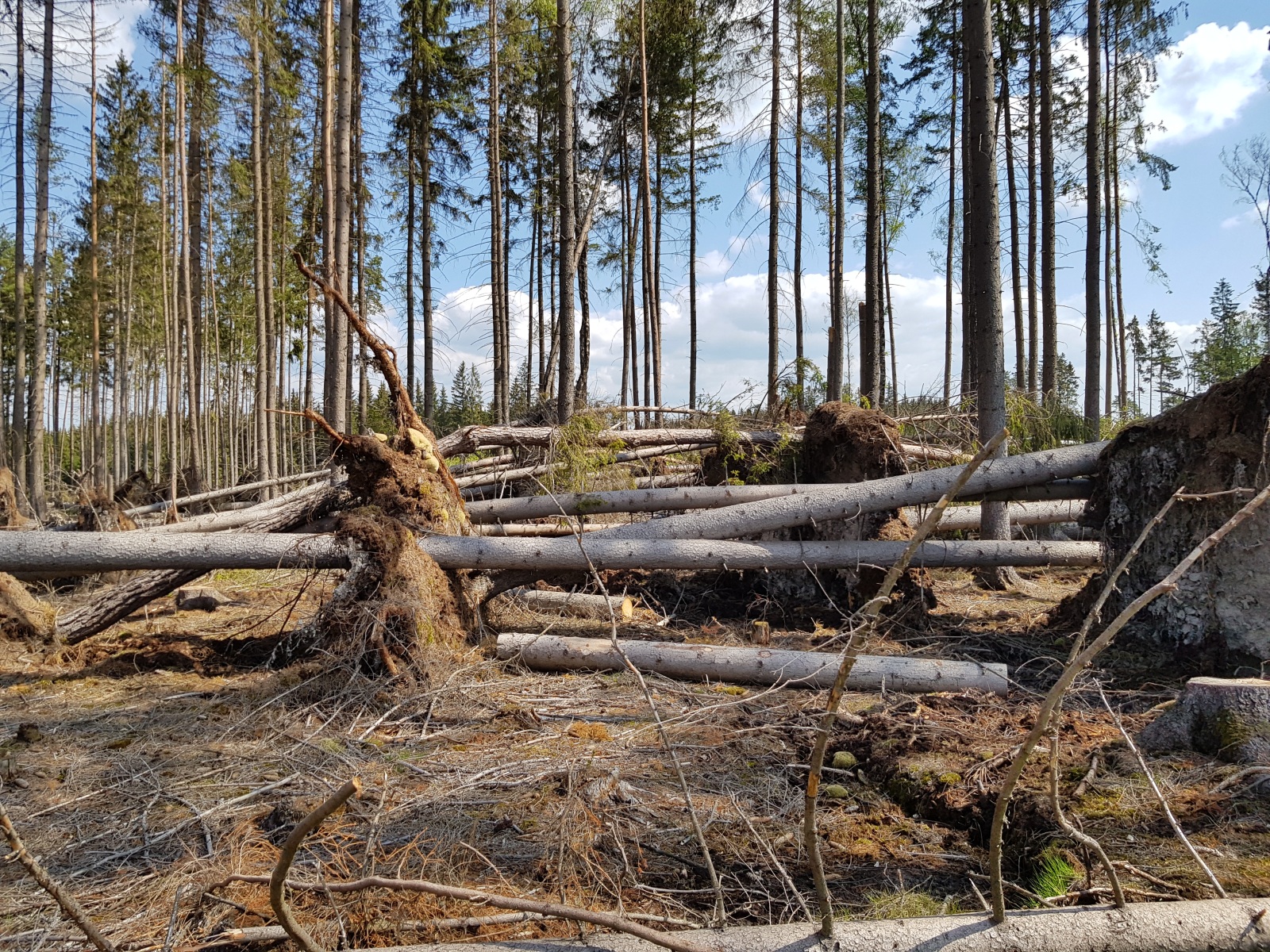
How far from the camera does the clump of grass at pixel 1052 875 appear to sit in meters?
2.52

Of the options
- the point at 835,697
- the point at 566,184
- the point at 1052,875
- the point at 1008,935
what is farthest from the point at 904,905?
the point at 566,184

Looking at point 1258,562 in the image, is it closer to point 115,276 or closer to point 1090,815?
point 1090,815

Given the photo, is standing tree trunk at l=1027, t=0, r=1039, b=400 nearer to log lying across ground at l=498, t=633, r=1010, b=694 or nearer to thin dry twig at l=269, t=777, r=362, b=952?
log lying across ground at l=498, t=633, r=1010, b=694

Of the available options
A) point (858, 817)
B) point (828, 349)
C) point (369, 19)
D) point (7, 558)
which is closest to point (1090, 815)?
point (858, 817)

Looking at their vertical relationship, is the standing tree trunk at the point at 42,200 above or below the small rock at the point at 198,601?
above

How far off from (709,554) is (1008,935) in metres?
4.50

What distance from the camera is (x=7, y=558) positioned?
5547 mm

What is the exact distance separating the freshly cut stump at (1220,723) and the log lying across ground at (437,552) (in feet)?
9.12

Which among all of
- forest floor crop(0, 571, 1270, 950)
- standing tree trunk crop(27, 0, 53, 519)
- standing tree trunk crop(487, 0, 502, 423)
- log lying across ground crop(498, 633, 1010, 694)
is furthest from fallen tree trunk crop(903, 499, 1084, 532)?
standing tree trunk crop(27, 0, 53, 519)

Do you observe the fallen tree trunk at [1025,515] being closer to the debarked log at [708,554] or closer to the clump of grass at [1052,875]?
the debarked log at [708,554]

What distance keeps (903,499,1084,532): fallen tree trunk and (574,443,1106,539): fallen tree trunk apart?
4.15 feet

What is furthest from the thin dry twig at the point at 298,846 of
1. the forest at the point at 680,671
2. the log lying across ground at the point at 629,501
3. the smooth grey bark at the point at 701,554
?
the log lying across ground at the point at 629,501

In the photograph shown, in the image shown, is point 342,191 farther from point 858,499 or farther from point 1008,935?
point 1008,935

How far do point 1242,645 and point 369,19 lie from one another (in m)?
16.2
